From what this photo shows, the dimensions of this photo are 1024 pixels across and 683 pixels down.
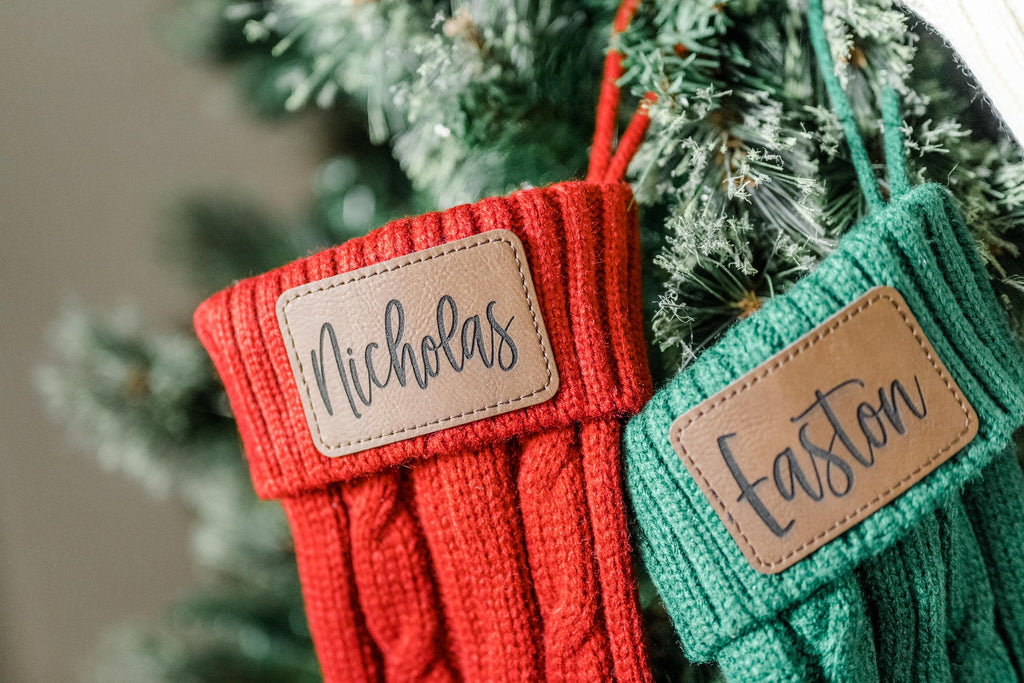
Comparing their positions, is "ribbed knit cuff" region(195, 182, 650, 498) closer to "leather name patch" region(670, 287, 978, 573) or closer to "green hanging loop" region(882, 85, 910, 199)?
"leather name patch" region(670, 287, 978, 573)

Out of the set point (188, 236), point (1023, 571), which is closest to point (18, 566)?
point (188, 236)

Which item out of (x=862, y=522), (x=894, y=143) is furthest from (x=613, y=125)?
(x=862, y=522)

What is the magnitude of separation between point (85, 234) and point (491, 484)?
0.89m

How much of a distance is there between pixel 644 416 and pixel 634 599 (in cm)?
14

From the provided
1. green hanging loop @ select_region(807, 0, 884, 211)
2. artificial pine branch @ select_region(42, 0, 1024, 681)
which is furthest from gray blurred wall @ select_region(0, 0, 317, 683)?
green hanging loop @ select_region(807, 0, 884, 211)

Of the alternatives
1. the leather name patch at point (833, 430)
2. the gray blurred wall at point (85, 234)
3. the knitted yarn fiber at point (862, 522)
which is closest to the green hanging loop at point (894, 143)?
the knitted yarn fiber at point (862, 522)

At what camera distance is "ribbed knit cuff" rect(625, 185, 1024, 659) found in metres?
0.40

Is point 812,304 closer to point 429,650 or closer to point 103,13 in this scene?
point 429,650

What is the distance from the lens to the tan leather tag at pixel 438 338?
Result: 423mm

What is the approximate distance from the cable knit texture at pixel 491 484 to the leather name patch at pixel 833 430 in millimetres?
Answer: 92

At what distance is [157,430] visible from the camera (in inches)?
26.8

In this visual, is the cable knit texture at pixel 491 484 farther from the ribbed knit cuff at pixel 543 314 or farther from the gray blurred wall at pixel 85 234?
the gray blurred wall at pixel 85 234

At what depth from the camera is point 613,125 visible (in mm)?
518

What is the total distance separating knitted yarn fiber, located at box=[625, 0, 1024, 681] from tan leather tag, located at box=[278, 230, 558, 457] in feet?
0.34
